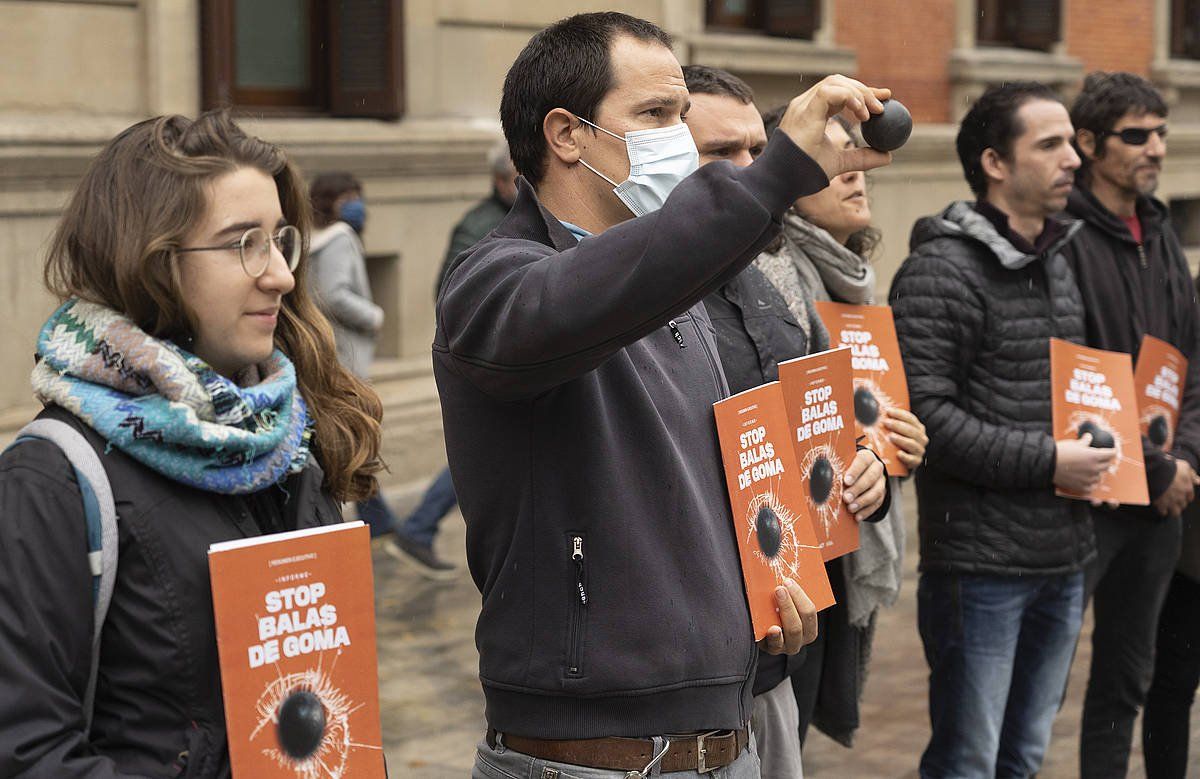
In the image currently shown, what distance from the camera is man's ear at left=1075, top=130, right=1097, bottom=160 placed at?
206 inches

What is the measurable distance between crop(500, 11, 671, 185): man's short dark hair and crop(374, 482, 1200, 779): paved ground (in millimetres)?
3248

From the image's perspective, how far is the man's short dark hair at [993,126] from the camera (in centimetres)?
466

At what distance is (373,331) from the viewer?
323 inches

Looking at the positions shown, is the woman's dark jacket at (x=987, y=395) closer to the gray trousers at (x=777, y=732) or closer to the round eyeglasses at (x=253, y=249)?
the gray trousers at (x=777, y=732)

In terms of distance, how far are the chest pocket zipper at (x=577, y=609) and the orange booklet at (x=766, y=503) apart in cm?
32

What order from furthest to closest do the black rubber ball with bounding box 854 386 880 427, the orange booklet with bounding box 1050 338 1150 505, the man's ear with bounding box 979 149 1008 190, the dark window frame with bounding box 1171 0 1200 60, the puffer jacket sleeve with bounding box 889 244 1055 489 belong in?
the dark window frame with bounding box 1171 0 1200 60
the man's ear with bounding box 979 149 1008 190
the orange booklet with bounding box 1050 338 1150 505
the puffer jacket sleeve with bounding box 889 244 1055 489
the black rubber ball with bounding box 854 386 880 427

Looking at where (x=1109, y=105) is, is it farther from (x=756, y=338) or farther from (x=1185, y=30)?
(x=1185, y=30)

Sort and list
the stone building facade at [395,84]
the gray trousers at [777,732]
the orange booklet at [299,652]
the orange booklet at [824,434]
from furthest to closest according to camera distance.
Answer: the stone building facade at [395,84] < the gray trousers at [777,732] < the orange booklet at [824,434] < the orange booklet at [299,652]

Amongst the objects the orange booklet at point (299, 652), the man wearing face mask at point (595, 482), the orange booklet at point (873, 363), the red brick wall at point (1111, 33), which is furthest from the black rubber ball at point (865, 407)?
the red brick wall at point (1111, 33)

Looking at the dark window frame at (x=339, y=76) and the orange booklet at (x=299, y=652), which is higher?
the dark window frame at (x=339, y=76)

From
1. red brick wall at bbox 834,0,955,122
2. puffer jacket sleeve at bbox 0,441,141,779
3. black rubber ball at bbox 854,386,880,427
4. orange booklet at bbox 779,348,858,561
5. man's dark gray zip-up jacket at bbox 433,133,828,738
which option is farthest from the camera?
red brick wall at bbox 834,0,955,122

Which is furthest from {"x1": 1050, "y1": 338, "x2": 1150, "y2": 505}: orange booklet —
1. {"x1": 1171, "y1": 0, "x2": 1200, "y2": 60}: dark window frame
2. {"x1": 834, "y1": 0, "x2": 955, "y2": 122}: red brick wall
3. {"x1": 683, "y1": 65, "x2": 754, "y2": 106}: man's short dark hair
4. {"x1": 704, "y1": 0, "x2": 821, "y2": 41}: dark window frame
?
{"x1": 1171, "y1": 0, "x2": 1200, "y2": 60}: dark window frame

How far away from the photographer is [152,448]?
Answer: 2170mm

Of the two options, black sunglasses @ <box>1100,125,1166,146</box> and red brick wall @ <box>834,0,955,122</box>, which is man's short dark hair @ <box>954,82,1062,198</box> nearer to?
black sunglasses @ <box>1100,125,1166,146</box>
